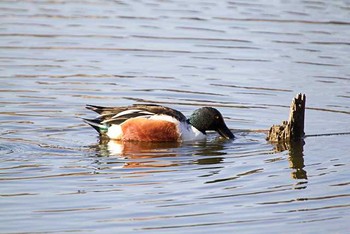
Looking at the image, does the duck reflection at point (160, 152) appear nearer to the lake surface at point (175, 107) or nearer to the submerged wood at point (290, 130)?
the lake surface at point (175, 107)

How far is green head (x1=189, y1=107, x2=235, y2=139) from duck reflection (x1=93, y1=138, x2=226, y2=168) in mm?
186

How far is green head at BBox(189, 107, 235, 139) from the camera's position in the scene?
13922 mm

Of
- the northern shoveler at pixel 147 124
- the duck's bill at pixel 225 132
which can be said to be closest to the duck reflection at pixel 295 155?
the duck's bill at pixel 225 132

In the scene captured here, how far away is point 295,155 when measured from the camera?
501 inches

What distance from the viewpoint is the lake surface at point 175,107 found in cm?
988

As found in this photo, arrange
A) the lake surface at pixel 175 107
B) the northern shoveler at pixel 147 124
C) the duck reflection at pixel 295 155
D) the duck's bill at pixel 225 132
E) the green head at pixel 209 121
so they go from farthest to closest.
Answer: the green head at pixel 209 121
the duck's bill at pixel 225 132
the northern shoveler at pixel 147 124
the duck reflection at pixel 295 155
the lake surface at pixel 175 107

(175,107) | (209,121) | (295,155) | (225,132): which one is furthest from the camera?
(175,107)

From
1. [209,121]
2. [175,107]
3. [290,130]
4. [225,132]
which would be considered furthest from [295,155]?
[175,107]

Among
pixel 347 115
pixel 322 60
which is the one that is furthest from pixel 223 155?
pixel 322 60

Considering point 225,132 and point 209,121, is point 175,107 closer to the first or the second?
point 209,121

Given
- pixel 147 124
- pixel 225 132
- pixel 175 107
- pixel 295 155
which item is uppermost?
pixel 175 107

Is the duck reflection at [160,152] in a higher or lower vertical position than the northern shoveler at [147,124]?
lower

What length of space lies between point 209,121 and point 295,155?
5.51ft

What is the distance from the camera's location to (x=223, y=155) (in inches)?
507
